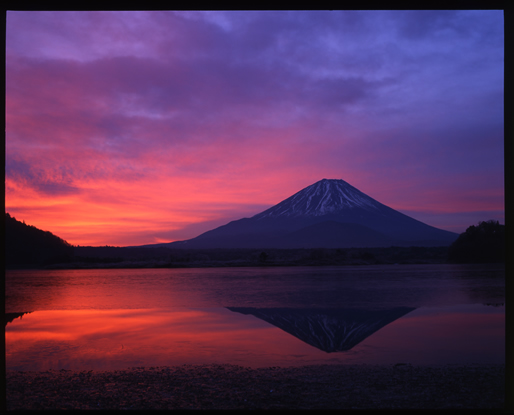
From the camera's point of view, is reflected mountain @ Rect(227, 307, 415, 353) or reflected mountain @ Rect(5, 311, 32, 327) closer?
reflected mountain @ Rect(227, 307, 415, 353)

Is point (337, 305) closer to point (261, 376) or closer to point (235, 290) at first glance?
point (235, 290)

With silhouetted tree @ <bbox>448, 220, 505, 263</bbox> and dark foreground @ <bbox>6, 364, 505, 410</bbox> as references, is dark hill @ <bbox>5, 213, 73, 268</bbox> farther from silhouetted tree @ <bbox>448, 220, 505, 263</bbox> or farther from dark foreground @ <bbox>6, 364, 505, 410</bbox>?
dark foreground @ <bbox>6, 364, 505, 410</bbox>

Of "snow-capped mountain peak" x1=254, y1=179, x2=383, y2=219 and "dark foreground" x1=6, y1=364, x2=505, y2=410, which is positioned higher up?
"snow-capped mountain peak" x1=254, y1=179, x2=383, y2=219

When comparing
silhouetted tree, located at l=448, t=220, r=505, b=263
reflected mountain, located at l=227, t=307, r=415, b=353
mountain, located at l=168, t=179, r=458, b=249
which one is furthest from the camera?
mountain, located at l=168, t=179, r=458, b=249

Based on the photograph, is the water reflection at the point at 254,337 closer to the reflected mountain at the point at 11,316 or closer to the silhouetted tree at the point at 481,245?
the reflected mountain at the point at 11,316

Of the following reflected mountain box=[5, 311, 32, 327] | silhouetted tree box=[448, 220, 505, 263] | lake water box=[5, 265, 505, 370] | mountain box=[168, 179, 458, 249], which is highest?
mountain box=[168, 179, 458, 249]

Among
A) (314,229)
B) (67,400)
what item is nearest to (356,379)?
(67,400)

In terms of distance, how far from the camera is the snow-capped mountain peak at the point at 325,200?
584 feet

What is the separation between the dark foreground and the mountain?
12410 cm

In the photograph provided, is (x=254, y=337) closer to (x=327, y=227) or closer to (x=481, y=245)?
(x=481, y=245)

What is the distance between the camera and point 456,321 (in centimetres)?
1019

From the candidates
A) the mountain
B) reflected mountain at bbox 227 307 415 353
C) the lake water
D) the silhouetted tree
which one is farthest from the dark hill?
the mountain

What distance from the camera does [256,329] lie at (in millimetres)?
9539

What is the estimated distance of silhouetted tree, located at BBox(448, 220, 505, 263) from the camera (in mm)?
45453
